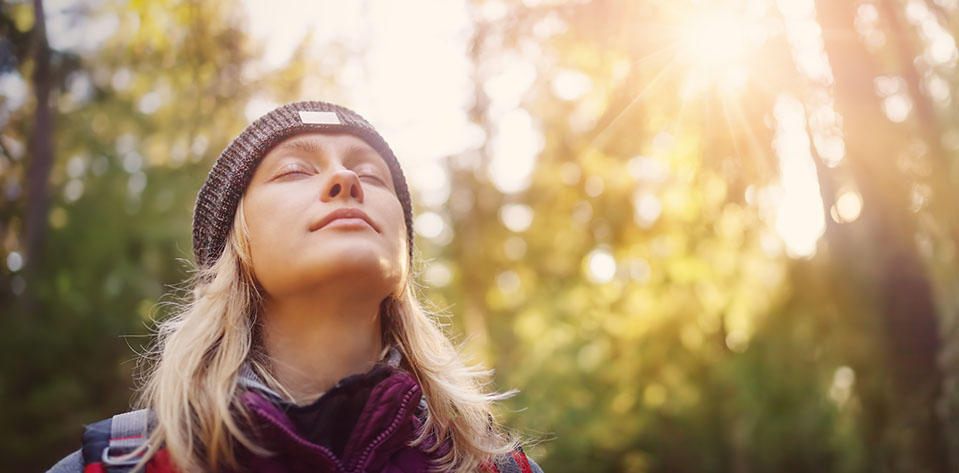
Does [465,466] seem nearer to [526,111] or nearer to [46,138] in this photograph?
[526,111]

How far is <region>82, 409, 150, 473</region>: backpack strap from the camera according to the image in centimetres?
162

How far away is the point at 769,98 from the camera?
4.02 m

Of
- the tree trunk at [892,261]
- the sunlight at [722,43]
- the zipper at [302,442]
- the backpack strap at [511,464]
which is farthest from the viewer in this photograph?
the tree trunk at [892,261]

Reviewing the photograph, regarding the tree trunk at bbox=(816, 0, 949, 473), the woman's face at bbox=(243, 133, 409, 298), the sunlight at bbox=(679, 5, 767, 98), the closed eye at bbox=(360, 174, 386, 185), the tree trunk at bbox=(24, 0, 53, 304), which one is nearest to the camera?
the woman's face at bbox=(243, 133, 409, 298)

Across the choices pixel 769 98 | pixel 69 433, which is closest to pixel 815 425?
pixel 769 98

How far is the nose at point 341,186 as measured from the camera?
1898 millimetres

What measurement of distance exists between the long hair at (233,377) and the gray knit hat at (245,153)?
0.16ft

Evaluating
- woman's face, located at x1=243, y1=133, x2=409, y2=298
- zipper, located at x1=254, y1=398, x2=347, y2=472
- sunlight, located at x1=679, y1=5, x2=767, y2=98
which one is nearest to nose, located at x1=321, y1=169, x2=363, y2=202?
woman's face, located at x1=243, y1=133, x2=409, y2=298

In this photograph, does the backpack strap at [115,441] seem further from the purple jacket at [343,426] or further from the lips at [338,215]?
the lips at [338,215]

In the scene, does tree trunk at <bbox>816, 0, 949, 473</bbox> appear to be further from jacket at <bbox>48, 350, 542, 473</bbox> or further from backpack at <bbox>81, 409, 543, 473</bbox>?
backpack at <bbox>81, 409, 543, 473</bbox>

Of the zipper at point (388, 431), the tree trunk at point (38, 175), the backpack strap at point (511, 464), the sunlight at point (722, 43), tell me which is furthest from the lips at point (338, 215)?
the tree trunk at point (38, 175)

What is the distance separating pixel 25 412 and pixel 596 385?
770cm

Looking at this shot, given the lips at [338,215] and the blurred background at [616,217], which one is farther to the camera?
the blurred background at [616,217]

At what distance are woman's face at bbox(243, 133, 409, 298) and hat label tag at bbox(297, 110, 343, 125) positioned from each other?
4 centimetres
